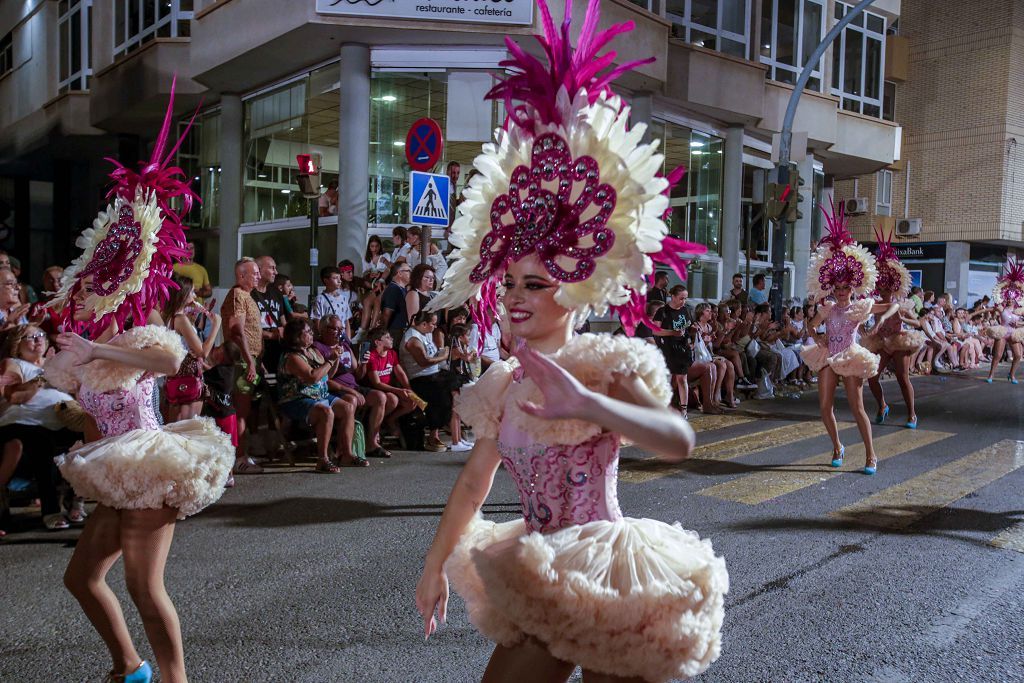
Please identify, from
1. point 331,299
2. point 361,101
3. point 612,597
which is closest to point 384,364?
point 331,299

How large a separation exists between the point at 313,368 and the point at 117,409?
16.4ft

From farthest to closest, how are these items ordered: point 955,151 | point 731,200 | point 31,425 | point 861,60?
point 955,151 < point 861,60 < point 731,200 < point 31,425

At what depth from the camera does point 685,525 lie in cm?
611

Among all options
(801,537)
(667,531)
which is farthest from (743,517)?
(667,531)

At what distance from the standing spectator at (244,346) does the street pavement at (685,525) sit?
1.67ft

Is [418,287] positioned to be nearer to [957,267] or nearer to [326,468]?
[326,468]

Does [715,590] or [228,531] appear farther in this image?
[228,531]

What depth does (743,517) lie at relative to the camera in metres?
6.38

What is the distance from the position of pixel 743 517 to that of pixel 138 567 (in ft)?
15.3

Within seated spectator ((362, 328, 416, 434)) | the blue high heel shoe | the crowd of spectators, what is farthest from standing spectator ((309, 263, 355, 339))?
the blue high heel shoe

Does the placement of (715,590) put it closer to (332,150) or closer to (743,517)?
(743,517)

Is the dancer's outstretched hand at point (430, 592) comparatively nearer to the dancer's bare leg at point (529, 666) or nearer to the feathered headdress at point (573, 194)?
the dancer's bare leg at point (529, 666)

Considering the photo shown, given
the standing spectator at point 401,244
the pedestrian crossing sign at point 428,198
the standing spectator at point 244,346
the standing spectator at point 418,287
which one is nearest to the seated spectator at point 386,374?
the standing spectator at point 418,287

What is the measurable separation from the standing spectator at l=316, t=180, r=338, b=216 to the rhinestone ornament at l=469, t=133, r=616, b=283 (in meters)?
14.0
